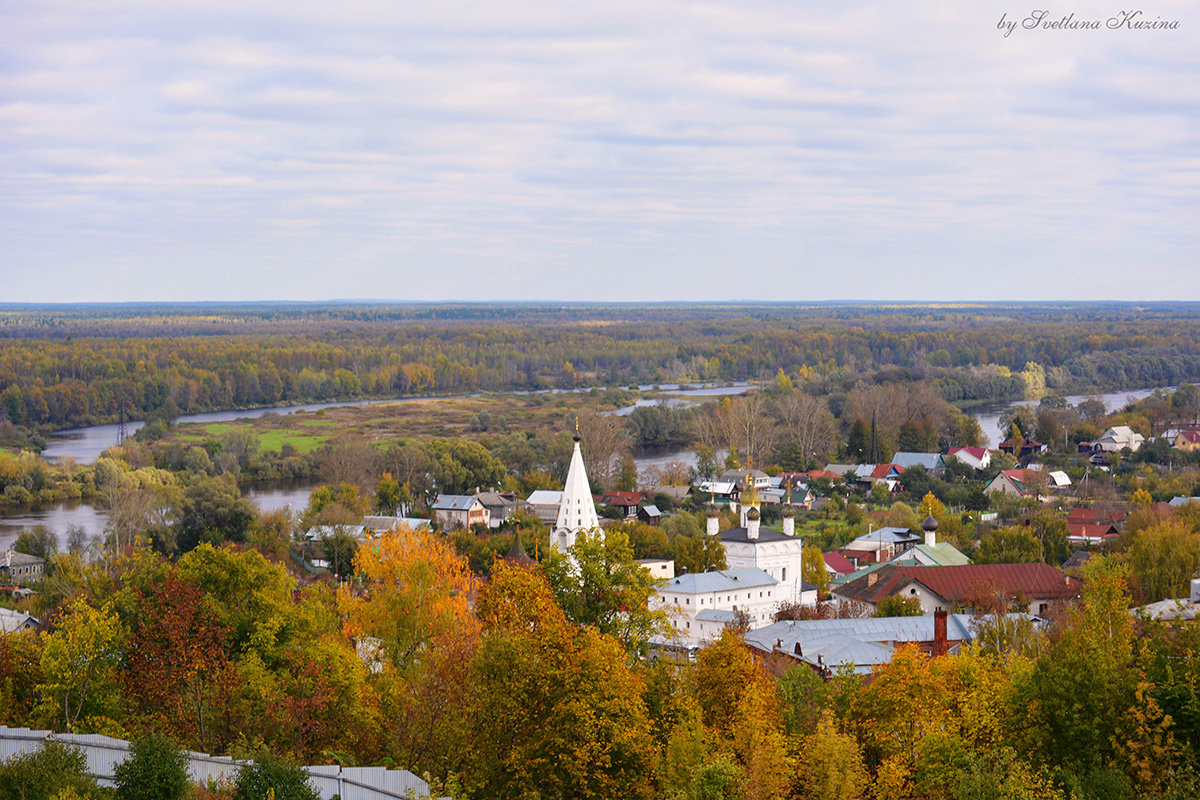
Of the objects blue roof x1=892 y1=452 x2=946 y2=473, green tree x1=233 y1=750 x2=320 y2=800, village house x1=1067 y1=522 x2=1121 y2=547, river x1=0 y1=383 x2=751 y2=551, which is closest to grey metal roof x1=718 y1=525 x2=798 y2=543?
village house x1=1067 y1=522 x2=1121 y2=547

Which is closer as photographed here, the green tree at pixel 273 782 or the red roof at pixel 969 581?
the green tree at pixel 273 782

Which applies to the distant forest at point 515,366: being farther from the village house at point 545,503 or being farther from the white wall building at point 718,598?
the white wall building at point 718,598

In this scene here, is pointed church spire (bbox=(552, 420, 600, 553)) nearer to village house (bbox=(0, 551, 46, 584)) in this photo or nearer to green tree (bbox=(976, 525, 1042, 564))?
green tree (bbox=(976, 525, 1042, 564))

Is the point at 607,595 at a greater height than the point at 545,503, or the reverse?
the point at 607,595

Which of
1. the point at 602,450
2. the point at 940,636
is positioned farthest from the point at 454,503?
the point at 940,636

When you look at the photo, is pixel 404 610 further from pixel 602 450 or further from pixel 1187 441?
pixel 1187 441

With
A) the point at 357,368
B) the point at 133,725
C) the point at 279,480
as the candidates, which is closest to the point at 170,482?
the point at 279,480

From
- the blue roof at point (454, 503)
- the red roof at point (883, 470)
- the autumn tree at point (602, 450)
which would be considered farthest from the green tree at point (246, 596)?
the red roof at point (883, 470)
